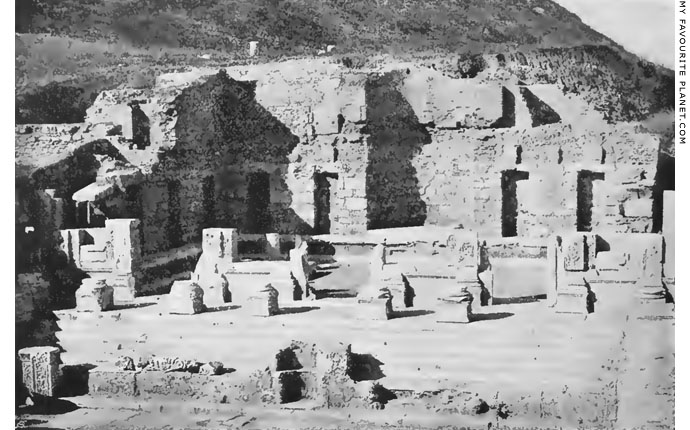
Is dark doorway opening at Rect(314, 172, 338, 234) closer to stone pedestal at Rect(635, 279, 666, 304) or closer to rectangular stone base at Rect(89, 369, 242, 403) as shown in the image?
rectangular stone base at Rect(89, 369, 242, 403)

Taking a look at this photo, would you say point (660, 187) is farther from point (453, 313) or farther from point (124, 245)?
point (124, 245)

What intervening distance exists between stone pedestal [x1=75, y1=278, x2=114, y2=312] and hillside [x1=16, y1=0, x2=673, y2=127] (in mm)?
1960

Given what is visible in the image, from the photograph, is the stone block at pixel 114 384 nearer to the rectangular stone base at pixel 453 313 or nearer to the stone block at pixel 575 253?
the rectangular stone base at pixel 453 313

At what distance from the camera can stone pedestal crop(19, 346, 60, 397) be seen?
837cm

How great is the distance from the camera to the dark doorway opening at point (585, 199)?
28.3 feet

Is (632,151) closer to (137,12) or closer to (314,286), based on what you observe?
(314,286)

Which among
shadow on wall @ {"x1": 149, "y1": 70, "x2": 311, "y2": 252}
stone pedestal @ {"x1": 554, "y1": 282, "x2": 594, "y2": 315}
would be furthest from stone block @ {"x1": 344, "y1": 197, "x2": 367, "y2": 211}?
stone pedestal @ {"x1": 554, "y1": 282, "x2": 594, "y2": 315}

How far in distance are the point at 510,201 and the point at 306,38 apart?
3037 mm

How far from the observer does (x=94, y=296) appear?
8.66 metres

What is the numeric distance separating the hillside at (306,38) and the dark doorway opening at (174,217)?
1.46 metres

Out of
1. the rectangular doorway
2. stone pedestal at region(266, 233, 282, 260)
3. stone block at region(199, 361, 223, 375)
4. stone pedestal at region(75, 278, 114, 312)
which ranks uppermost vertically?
the rectangular doorway

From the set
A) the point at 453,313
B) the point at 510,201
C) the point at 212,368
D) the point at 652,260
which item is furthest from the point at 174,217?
the point at 652,260

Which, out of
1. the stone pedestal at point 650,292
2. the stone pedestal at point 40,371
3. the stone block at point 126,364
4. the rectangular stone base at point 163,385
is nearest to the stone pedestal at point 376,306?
the rectangular stone base at point 163,385

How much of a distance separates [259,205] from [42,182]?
8.15ft
